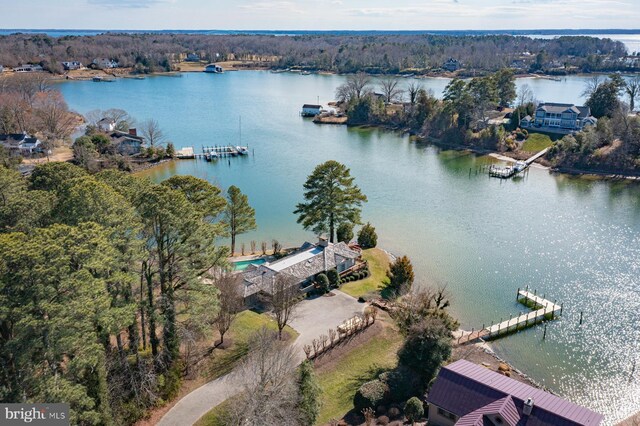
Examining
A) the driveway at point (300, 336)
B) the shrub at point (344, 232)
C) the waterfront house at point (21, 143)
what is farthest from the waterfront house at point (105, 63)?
the driveway at point (300, 336)

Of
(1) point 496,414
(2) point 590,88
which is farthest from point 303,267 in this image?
(2) point 590,88

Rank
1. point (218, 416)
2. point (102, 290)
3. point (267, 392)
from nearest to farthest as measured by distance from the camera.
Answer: point (102, 290)
point (267, 392)
point (218, 416)

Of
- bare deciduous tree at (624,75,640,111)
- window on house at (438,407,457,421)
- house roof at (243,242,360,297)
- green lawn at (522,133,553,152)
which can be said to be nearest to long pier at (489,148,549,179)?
green lawn at (522,133,553,152)

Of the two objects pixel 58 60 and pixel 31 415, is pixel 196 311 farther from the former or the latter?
pixel 58 60

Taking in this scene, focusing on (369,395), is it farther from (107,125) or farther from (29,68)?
(29,68)

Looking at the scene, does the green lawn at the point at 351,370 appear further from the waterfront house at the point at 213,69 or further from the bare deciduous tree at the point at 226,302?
the waterfront house at the point at 213,69

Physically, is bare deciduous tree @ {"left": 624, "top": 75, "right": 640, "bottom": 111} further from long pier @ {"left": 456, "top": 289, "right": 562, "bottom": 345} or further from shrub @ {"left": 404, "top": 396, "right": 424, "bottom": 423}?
shrub @ {"left": 404, "top": 396, "right": 424, "bottom": 423}
